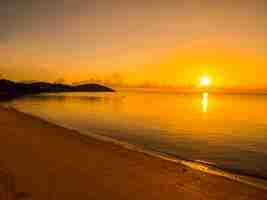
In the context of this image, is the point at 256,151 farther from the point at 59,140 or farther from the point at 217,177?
the point at 59,140

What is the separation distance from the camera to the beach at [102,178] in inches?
309

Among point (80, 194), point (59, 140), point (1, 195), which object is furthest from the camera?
point (59, 140)

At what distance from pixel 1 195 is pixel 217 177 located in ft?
24.6

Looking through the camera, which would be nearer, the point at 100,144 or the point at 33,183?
the point at 33,183

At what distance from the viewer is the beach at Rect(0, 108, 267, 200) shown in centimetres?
785

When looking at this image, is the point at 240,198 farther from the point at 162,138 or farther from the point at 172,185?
the point at 162,138

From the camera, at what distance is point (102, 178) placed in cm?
923

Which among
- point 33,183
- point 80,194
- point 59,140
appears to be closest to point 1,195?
point 33,183

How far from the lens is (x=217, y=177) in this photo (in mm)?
9969

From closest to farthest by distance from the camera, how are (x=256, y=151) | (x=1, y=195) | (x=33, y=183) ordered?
(x=1, y=195), (x=33, y=183), (x=256, y=151)

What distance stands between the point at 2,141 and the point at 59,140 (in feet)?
10.6

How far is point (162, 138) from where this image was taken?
22.3m

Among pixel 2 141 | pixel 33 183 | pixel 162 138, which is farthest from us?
pixel 162 138

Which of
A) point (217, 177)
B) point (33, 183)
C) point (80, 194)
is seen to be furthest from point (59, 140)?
point (217, 177)
